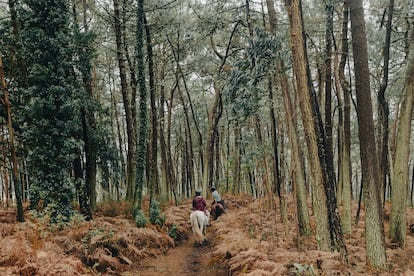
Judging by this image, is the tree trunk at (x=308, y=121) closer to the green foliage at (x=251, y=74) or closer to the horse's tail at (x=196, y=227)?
the green foliage at (x=251, y=74)

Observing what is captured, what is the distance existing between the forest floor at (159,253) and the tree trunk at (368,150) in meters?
0.52

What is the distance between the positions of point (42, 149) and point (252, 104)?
→ 677 centimetres

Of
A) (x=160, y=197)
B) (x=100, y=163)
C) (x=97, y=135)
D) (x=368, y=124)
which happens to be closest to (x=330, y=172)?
(x=368, y=124)

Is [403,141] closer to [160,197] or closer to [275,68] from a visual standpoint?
[275,68]

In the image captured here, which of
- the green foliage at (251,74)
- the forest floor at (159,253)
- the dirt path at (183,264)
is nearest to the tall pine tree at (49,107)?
the forest floor at (159,253)

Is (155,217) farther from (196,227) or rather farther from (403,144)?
(403,144)

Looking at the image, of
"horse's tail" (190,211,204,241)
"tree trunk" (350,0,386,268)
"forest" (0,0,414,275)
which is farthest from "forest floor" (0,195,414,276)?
"tree trunk" (350,0,386,268)

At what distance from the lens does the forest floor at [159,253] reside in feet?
19.0

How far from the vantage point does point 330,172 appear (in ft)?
30.8

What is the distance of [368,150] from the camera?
7785mm

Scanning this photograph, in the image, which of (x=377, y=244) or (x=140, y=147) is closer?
(x=377, y=244)

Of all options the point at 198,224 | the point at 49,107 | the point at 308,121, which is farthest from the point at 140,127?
the point at 308,121

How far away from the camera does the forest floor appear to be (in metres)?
5.79

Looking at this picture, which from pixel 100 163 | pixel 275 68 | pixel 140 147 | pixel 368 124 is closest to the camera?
pixel 368 124
